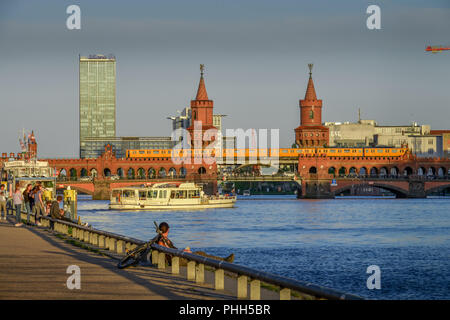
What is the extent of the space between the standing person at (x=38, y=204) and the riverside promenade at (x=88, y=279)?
10.8 metres

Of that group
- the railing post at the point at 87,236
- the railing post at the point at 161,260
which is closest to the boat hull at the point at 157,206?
the railing post at the point at 87,236

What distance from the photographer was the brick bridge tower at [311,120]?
171 meters

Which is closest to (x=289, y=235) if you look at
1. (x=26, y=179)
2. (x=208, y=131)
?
(x=26, y=179)

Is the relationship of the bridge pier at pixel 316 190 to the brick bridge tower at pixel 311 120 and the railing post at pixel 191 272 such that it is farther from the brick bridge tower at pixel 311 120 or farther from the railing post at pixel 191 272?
the railing post at pixel 191 272

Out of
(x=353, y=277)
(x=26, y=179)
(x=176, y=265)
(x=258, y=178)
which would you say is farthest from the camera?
(x=258, y=178)

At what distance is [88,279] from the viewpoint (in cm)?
1930

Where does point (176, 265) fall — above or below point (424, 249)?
above

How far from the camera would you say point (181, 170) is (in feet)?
534

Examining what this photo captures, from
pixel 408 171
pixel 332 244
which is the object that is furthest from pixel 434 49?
pixel 332 244

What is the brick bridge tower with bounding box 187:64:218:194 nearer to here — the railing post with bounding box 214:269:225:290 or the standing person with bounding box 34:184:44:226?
the standing person with bounding box 34:184:44:226
